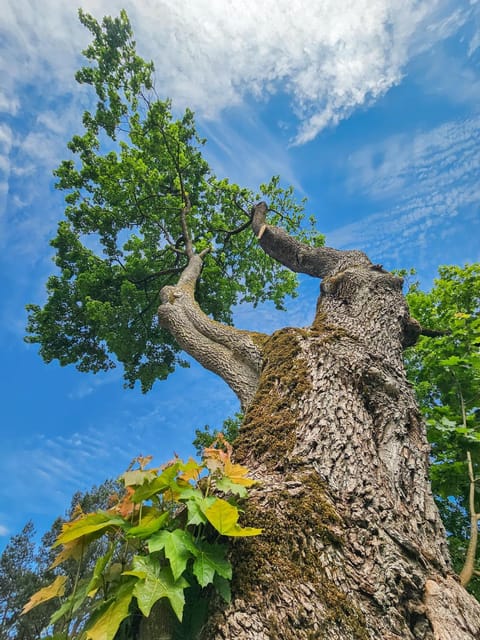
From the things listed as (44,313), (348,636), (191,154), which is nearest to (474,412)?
(348,636)

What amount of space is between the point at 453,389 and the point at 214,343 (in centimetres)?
309

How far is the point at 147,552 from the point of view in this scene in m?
1.27

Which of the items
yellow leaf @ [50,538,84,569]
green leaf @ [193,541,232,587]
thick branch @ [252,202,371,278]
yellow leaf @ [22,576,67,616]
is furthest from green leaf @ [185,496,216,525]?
thick branch @ [252,202,371,278]

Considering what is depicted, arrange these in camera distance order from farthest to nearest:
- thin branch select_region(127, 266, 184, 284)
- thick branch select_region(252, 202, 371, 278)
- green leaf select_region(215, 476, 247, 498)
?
thin branch select_region(127, 266, 184, 284) → thick branch select_region(252, 202, 371, 278) → green leaf select_region(215, 476, 247, 498)

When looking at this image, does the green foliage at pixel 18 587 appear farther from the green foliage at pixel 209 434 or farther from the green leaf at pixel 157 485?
the green leaf at pixel 157 485

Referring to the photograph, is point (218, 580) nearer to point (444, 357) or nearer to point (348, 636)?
point (348, 636)

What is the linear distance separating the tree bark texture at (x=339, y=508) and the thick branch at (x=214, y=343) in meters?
0.53

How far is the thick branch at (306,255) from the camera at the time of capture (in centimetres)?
484

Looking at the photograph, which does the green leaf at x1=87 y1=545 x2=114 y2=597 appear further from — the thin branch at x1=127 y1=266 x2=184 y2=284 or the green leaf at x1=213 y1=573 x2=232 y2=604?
the thin branch at x1=127 y1=266 x2=184 y2=284

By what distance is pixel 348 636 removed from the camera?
1216mm

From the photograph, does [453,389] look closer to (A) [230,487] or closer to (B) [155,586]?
(A) [230,487]

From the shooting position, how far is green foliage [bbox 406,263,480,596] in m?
3.91

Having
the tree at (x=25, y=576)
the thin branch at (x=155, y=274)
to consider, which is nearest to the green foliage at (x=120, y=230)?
the thin branch at (x=155, y=274)

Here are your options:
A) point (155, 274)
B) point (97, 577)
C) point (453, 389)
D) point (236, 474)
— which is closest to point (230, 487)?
point (236, 474)
